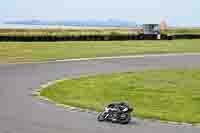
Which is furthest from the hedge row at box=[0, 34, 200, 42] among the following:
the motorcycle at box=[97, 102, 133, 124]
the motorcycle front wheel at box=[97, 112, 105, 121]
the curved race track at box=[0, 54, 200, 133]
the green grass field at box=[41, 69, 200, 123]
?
the motorcycle at box=[97, 102, 133, 124]

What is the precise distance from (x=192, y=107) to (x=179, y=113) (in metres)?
1.13

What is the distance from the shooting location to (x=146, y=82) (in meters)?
A: 20.8

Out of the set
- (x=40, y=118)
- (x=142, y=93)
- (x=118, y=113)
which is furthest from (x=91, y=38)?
(x=118, y=113)

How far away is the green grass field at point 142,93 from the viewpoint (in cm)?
1381

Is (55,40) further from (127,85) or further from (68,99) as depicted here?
(68,99)

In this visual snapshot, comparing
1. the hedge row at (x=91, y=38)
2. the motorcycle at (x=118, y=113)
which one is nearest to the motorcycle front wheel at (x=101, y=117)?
the motorcycle at (x=118, y=113)

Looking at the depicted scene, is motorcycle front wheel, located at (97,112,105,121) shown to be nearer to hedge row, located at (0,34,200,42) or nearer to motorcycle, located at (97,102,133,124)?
motorcycle, located at (97,102,133,124)

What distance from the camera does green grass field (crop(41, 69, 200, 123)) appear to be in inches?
544

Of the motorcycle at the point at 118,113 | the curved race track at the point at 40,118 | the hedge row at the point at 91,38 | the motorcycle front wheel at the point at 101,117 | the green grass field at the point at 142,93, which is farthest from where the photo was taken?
the hedge row at the point at 91,38

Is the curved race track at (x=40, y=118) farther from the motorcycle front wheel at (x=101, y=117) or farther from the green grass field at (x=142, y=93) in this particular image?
the green grass field at (x=142, y=93)

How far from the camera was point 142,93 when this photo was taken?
56.7ft

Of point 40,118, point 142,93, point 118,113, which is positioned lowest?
point 142,93

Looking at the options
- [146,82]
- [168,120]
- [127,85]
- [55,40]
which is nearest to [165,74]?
[146,82]

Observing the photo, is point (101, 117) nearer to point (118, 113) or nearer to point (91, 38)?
point (118, 113)
